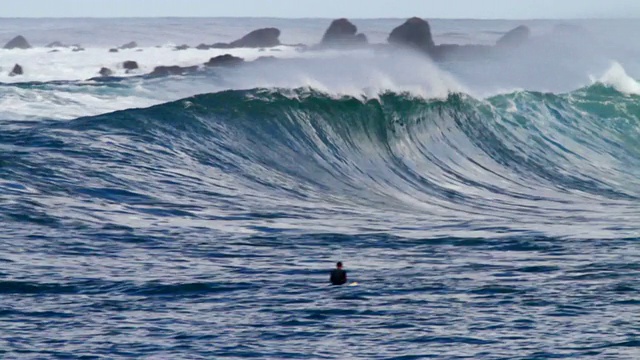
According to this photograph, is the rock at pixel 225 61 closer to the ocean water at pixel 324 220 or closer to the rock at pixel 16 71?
the rock at pixel 16 71

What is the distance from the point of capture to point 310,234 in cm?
1470

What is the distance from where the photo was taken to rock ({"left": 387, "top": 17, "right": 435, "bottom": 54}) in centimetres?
6762

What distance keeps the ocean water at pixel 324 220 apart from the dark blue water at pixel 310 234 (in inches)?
1.6

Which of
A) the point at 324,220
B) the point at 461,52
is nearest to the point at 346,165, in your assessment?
the point at 324,220

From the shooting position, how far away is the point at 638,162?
26.4 meters

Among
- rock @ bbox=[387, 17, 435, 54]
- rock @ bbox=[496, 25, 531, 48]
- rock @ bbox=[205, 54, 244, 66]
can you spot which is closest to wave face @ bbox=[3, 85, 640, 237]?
rock @ bbox=[205, 54, 244, 66]

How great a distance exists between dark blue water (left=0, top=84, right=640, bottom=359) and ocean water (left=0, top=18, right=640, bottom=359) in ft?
0.14

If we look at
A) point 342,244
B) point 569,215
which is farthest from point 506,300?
point 569,215

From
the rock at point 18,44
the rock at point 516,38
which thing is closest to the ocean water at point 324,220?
the rock at point 516,38

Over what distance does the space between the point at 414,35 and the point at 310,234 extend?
182 feet

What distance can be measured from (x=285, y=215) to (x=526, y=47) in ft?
161

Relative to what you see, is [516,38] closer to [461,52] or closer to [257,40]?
[461,52]

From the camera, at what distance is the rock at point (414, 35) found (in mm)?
67625

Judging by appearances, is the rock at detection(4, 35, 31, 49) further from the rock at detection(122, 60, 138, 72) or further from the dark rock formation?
the dark rock formation
